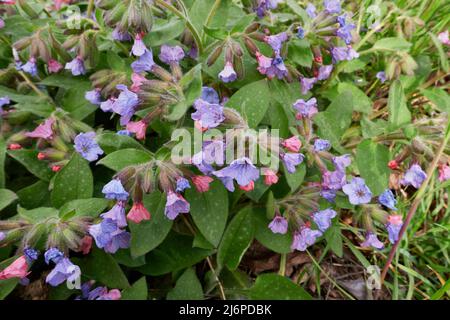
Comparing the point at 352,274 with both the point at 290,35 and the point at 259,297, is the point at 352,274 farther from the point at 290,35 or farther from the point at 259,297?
the point at 290,35

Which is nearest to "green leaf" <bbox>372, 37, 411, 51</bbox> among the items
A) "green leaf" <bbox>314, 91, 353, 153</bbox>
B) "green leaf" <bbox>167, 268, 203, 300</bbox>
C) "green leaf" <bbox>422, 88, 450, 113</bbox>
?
"green leaf" <bbox>422, 88, 450, 113</bbox>

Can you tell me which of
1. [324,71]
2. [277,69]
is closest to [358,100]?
[324,71]

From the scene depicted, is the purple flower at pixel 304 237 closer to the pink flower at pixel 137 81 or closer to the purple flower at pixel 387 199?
the purple flower at pixel 387 199

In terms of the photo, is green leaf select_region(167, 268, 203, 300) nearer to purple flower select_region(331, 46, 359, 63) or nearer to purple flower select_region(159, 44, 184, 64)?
purple flower select_region(159, 44, 184, 64)

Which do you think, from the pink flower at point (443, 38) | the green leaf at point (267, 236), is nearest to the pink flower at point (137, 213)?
the green leaf at point (267, 236)

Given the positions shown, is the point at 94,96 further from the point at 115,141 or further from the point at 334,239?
the point at 334,239
